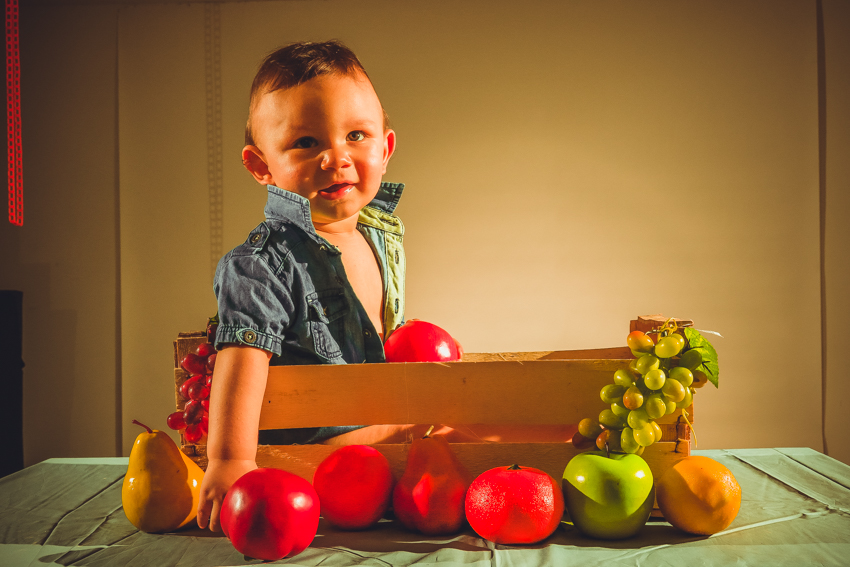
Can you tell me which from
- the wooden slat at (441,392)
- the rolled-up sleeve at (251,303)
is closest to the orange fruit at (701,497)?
the wooden slat at (441,392)

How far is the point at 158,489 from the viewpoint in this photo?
2.25 feet

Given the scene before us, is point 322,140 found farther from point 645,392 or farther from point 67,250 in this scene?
point 67,250

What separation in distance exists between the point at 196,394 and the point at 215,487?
171 millimetres

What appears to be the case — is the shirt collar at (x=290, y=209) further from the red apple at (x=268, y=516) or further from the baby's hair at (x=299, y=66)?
the red apple at (x=268, y=516)

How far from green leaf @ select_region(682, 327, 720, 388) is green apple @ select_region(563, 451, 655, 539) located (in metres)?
0.14

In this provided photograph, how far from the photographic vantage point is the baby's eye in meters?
0.83

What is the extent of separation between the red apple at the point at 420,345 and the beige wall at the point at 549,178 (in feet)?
4.29

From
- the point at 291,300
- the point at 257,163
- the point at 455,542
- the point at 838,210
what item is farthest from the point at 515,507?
the point at 838,210

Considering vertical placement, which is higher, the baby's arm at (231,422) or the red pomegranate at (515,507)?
the baby's arm at (231,422)

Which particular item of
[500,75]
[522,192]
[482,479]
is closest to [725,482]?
[482,479]

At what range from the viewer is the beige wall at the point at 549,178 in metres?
2.06

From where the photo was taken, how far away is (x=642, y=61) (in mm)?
2100

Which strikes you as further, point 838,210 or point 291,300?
point 838,210

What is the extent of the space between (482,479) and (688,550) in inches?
9.6
